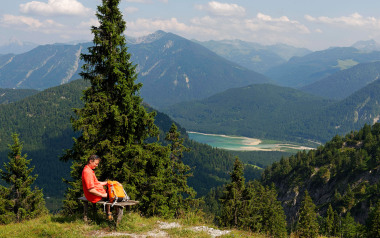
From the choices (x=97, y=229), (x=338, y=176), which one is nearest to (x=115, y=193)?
(x=97, y=229)

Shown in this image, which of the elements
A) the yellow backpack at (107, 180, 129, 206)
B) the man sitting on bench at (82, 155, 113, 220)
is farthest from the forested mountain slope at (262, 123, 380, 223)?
the man sitting on bench at (82, 155, 113, 220)

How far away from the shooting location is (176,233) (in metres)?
14.6

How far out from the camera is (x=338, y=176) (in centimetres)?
12369

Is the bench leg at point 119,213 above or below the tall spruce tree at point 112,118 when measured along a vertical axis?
below

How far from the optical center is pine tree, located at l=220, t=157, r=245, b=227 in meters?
44.1

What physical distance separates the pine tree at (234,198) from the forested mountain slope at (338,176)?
6905 cm

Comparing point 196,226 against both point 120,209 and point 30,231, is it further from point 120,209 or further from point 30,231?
point 30,231

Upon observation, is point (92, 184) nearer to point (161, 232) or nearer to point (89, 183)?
point (89, 183)

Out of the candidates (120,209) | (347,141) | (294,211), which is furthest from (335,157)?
(120,209)

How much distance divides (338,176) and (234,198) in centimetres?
9737

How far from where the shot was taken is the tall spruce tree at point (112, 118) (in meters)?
20.5

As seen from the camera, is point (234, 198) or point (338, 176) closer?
point (234, 198)

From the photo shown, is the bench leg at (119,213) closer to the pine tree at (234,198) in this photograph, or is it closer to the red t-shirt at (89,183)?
the red t-shirt at (89,183)

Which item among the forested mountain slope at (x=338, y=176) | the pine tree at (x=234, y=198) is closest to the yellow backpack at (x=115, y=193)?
the pine tree at (x=234, y=198)
